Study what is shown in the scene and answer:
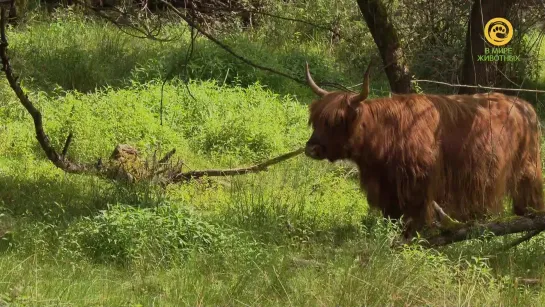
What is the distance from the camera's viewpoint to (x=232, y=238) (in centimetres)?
672

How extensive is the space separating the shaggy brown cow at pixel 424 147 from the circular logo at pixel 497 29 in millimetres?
1705

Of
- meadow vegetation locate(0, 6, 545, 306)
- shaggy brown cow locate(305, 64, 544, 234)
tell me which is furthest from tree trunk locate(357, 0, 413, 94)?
meadow vegetation locate(0, 6, 545, 306)

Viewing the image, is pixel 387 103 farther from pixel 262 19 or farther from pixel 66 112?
pixel 262 19

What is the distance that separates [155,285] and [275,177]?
12.8 ft

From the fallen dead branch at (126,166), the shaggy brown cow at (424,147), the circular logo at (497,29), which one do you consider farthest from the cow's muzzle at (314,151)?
the circular logo at (497,29)

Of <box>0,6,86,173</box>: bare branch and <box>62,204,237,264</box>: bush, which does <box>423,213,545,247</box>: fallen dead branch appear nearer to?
<box>62,204,237,264</box>: bush

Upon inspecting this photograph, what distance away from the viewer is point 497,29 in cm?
1036

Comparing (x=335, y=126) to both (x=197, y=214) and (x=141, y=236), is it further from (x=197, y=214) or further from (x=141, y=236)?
(x=141, y=236)

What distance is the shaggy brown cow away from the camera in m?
8.05

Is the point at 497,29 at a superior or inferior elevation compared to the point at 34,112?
superior

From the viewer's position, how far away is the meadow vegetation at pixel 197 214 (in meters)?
5.65

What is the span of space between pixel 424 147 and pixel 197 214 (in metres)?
2.10

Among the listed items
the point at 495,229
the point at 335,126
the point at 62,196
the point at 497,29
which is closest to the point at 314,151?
the point at 335,126

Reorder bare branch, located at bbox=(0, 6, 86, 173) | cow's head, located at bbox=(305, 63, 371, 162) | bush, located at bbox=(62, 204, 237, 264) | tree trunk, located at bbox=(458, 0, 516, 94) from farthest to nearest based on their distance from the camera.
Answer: tree trunk, located at bbox=(458, 0, 516, 94) → cow's head, located at bbox=(305, 63, 371, 162) → bare branch, located at bbox=(0, 6, 86, 173) → bush, located at bbox=(62, 204, 237, 264)
